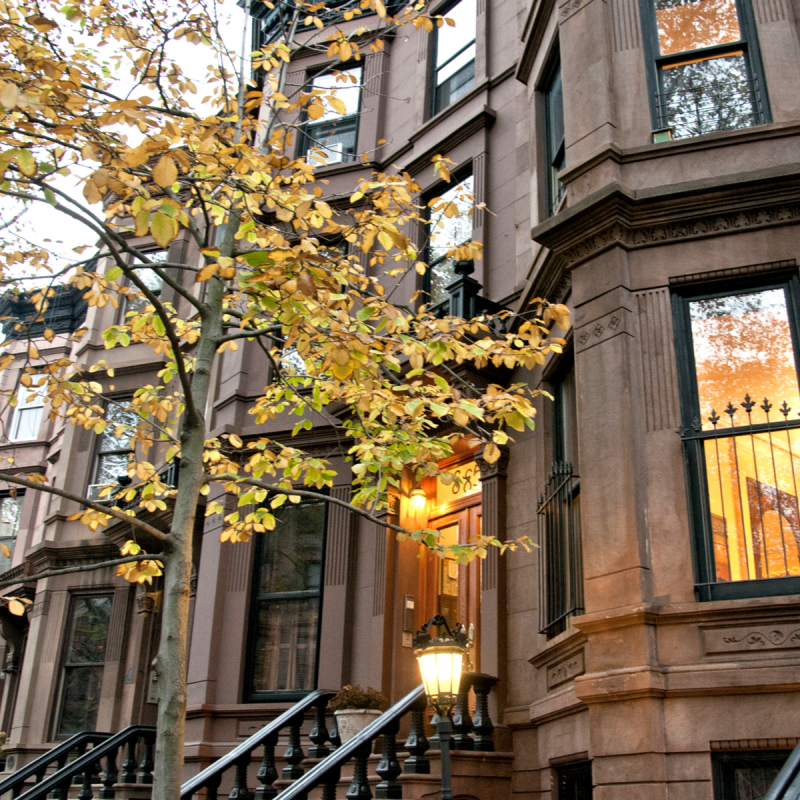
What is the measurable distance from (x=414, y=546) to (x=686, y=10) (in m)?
7.08

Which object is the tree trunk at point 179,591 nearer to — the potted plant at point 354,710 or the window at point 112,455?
the potted plant at point 354,710

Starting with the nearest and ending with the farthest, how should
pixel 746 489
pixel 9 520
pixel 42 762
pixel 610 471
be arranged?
1. pixel 746 489
2. pixel 610 471
3. pixel 42 762
4. pixel 9 520

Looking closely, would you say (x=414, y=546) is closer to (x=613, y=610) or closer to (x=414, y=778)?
(x=414, y=778)

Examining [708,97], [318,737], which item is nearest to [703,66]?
[708,97]

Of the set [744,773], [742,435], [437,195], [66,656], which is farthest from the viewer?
[66,656]

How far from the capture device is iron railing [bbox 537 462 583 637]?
8.31 metres

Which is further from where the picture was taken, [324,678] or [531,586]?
[324,678]

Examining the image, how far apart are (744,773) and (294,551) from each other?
24.5 feet

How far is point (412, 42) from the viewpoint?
15445 mm

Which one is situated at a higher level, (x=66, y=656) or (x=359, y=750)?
(x=66, y=656)

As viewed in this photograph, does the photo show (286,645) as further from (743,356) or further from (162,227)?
(162,227)

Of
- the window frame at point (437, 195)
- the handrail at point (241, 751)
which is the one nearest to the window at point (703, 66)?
the window frame at point (437, 195)

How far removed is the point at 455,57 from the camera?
14617 millimetres

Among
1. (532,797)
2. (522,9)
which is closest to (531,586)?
(532,797)
